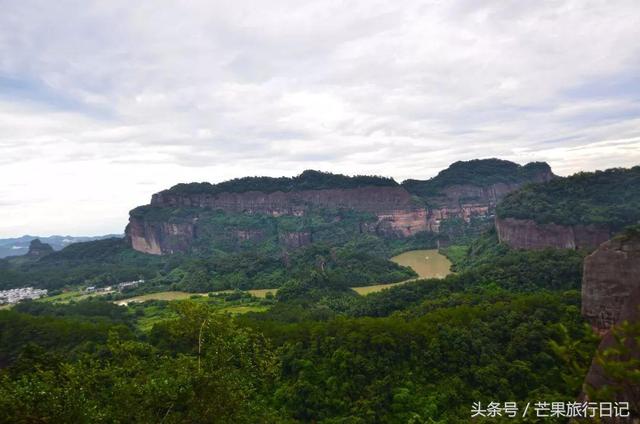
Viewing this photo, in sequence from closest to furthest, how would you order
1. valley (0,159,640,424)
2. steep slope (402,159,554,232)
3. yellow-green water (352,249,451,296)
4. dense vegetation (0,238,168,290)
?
valley (0,159,640,424), yellow-green water (352,249,451,296), dense vegetation (0,238,168,290), steep slope (402,159,554,232)

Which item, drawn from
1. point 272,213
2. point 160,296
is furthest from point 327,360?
point 272,213

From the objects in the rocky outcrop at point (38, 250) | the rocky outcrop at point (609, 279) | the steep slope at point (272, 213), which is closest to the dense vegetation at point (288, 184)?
the steep slope at point (272, 213)

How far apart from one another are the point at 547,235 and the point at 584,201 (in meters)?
9.36

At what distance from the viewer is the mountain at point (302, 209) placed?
12669 centimetres

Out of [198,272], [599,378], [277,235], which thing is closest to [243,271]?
[198,272]

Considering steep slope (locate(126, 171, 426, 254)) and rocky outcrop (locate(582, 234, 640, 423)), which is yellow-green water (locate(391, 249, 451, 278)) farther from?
rocky outcrop (locate(582, 234, 640, 423))

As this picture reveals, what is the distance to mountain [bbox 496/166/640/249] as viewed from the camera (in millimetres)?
58344

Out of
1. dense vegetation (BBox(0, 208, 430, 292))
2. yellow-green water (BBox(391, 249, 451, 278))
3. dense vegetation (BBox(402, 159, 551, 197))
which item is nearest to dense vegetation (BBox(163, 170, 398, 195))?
dense vegetation (BBox(0, 208, 430, 292))

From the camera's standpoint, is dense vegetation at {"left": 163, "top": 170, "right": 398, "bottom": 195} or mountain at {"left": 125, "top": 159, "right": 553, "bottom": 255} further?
dense vegetation at {"left": 163, "top": 170, "right": 398, "bottom": 195}

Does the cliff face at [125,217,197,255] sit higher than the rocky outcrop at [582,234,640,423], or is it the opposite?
the cliff face at [125,217,197,255]

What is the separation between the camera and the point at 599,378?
12.0m

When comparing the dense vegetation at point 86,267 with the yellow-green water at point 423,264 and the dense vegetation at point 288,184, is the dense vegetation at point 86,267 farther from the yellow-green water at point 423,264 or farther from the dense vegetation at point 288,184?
the yellow-green water at point 423,264

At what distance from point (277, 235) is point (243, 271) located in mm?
45511

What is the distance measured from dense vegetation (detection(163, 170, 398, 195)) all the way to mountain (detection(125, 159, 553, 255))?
33 centimetres
